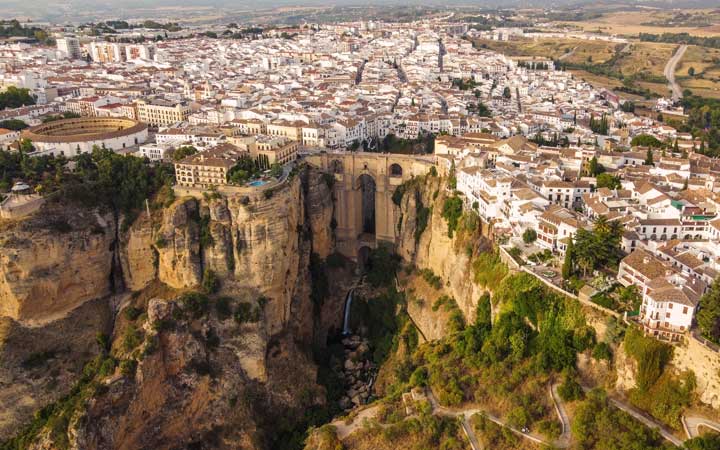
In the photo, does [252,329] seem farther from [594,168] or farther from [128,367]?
[594,168]

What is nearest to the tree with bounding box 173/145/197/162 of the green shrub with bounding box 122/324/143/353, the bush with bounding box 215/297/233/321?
the bush with bounding box 215/297/233/321

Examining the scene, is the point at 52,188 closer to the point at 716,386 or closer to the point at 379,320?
the point at 379,320

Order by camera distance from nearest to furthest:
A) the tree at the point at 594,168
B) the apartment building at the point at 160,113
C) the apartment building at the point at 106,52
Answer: the tree at the point at 594,168 < the apartment building at the point at 160,113 < the apartment building at the point at 106,52

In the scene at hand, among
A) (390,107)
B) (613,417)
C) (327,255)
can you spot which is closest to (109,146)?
(327,255)

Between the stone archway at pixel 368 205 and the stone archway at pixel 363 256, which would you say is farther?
the stone archway at pixel 368 205

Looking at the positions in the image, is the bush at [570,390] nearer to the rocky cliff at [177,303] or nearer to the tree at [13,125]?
the rocky cliff at [177,303]

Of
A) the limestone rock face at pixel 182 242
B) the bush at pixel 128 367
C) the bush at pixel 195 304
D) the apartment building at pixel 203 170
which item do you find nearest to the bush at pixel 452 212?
the apartment building at pixel 203 170

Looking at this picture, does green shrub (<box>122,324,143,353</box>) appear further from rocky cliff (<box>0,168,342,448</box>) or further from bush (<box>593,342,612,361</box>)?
bush (<box>593,342,612,361</box>)
